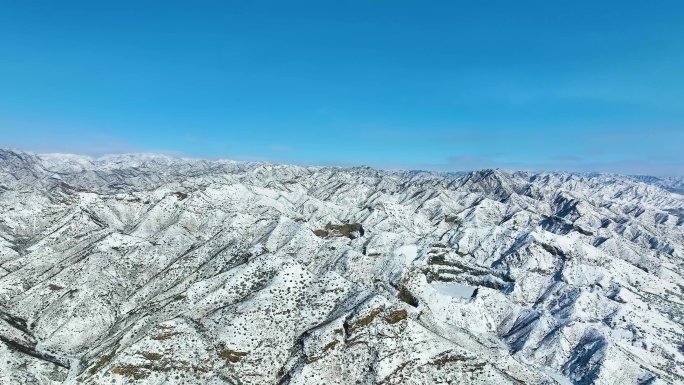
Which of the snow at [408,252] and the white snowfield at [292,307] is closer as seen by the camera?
the white snowfield at [292,307]

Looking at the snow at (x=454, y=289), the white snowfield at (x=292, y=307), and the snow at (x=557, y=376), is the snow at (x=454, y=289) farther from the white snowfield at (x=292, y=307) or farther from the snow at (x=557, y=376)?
the snow at (x=557, y=376)

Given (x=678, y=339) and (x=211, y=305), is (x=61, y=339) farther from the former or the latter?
(x=678, y=339)

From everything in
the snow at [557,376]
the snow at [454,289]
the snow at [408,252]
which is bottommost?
the snow at [557,376]

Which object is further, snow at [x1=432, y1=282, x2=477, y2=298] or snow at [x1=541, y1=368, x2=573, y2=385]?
snow at [x1=432, y1=282, x2=477, y2=298]

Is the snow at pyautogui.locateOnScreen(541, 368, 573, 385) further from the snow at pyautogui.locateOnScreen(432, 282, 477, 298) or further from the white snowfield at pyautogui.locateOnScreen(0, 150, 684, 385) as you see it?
the snow at pyautogui.locateOnScreen(432, 282, 477, 298)

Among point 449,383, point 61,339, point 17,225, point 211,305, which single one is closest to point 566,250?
point 449,383

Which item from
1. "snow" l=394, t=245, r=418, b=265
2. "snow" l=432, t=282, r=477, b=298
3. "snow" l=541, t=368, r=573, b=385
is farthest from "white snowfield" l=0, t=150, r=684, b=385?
"snow" l=394, t=245, r=418, b=265

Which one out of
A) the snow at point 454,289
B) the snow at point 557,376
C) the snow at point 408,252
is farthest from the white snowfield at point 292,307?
the snow at point 408,252

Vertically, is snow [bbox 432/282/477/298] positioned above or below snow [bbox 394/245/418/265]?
below

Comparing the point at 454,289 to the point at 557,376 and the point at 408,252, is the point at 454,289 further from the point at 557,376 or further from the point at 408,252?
the point at 557,376

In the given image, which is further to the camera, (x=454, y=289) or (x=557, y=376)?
(x=454, y=289)

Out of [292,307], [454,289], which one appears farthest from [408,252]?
[292,307]
